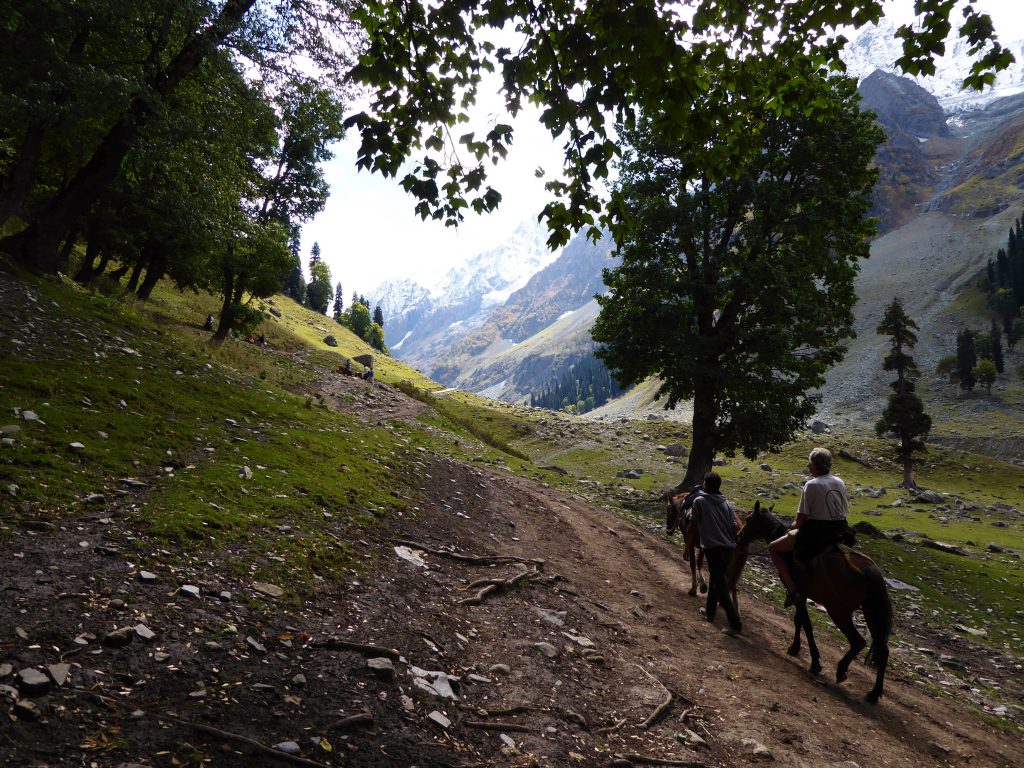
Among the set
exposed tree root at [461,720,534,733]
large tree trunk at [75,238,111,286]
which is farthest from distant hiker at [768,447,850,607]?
large tree trunk at [75,238,111,286]

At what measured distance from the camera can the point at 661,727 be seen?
610 centimetres

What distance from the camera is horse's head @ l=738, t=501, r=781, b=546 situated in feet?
35.6

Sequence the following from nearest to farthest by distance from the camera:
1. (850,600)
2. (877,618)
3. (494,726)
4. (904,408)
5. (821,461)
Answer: (494,726), (877,618), (850,600), (821,461), (904,408)

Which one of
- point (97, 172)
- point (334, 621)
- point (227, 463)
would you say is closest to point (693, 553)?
point (334, 621)

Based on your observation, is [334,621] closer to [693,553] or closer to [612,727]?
[612,727]

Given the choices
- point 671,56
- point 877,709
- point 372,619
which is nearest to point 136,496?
point 372,619

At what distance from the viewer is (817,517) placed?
9.43m

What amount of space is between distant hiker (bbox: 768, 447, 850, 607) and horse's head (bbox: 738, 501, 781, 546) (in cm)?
73

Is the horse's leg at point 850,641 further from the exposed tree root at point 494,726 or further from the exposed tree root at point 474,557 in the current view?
the exposed tree root at point 494,726

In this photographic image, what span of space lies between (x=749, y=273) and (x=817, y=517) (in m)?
13.8

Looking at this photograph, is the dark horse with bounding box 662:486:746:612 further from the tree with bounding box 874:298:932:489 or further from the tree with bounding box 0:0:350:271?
the tree with bounding box 874:298:932:489

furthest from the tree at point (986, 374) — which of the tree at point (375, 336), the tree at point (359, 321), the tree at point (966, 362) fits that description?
the tree at point (359, 321)

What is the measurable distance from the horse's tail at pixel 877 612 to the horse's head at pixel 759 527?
2.07 m

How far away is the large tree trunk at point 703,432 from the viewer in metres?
22.7
